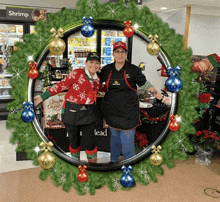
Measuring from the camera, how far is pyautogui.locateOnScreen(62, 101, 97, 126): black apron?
1.77 meters

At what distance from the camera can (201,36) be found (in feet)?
15.2

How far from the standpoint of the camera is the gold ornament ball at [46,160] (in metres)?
1.71

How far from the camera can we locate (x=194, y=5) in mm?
4242

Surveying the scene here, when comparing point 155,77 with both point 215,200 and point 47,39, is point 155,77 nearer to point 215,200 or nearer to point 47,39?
point 215,200

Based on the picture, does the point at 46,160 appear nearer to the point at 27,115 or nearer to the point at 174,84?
the point at 27,115

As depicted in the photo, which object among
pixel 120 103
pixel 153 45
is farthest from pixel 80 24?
pixel 120 103

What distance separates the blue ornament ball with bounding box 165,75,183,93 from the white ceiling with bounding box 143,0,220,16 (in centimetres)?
271

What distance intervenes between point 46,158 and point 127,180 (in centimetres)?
63

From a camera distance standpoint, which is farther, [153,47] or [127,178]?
[127,178]

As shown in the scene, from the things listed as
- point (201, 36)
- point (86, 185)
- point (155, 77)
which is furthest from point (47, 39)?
point (201, 36)

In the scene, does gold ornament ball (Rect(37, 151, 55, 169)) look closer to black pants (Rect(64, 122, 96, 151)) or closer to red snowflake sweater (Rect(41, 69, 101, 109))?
black pants (Rect(64, 122, 96, 151))

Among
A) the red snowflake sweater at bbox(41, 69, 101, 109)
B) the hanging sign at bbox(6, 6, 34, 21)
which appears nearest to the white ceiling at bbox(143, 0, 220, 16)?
the hanging sign at bbox(6, 6, 34, 21)

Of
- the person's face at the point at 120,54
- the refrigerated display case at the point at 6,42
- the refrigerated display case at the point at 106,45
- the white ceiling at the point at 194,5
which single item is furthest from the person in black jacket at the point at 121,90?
the refrigerated display case at the point at 6,42

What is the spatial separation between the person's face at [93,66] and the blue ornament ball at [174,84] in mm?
532
